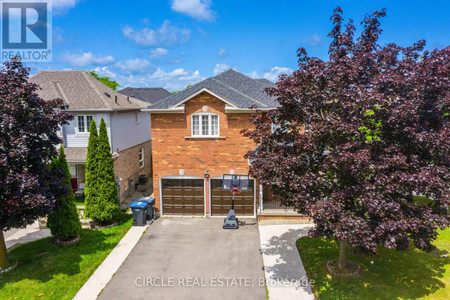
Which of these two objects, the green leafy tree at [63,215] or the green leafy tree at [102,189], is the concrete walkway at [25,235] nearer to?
the green leafy tree at [63,215]

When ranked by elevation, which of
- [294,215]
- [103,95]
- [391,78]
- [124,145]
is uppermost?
[103,95]

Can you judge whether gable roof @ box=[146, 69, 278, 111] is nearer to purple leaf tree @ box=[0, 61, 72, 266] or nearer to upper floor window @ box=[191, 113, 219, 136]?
upper floor window @ box=[191, 113, 219, 136]

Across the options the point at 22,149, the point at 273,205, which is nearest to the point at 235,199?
the point at 273,205

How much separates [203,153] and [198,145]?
0.54 meters

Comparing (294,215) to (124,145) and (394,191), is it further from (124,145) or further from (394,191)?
(124,145)

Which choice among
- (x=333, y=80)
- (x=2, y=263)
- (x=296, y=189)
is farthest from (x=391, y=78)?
(x=2, y=263)

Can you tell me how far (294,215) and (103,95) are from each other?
49.1 feet

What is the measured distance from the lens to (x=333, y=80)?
356 inches

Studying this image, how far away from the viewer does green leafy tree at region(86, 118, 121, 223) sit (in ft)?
49.9

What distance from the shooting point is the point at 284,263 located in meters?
11.8

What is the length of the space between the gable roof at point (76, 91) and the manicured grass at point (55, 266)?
8249mm

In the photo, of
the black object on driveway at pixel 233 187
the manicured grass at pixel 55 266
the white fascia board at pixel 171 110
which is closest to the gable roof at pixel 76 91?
the white fascia board at pixel 171 110

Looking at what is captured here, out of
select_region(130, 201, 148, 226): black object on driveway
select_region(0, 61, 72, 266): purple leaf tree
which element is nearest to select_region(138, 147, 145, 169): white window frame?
select_region(130, 201, 148, 226): black object on driveway

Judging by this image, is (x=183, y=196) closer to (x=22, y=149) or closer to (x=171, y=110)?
(x=171, y=110)
